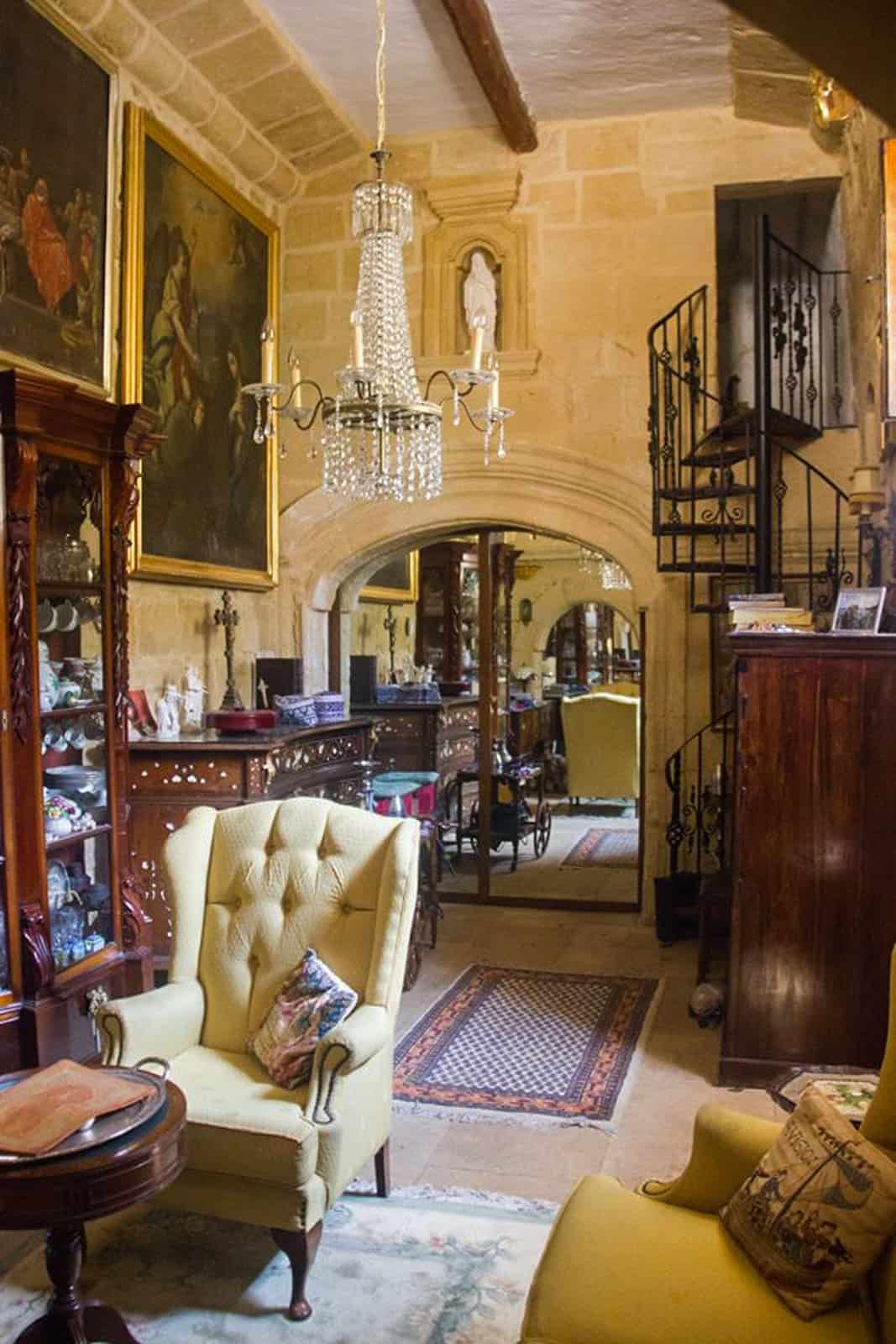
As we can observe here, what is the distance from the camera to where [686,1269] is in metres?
2.13

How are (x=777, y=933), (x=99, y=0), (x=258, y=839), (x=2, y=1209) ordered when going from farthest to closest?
1. (x=99, y=0)
2. (x=777, y=933)
3. (x=258, y=839)
4. (x=2, y=1209)

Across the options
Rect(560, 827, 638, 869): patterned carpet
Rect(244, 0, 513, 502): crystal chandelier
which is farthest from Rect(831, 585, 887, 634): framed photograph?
Rect(560, 827, 638, 869): patterned carpet

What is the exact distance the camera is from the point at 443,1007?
5203 mm

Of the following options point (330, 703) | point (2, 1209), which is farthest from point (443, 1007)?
point (2, 1209)

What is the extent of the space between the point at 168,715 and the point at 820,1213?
4177mm

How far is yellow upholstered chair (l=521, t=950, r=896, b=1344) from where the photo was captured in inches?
77.1

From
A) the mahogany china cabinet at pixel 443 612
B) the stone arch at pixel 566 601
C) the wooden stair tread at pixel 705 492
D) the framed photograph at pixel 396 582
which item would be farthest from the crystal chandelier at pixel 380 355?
the stone arch at pixel 566 601

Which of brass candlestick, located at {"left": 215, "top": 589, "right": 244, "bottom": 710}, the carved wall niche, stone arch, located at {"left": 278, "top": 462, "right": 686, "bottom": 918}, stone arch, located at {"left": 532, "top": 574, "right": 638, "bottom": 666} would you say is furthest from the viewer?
stone arch, located at {"left": 532, "top": 574, "right": 638, "bottom": 666}

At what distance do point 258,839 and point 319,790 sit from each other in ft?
7.97

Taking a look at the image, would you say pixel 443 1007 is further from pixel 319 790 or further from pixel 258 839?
pixel 258 839

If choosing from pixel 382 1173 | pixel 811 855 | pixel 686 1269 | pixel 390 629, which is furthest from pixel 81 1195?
pixel 390 629

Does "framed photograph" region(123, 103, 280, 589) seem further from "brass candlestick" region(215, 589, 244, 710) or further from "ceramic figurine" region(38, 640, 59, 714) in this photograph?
"ceramic figurine" region(38, 640, 59, 714)

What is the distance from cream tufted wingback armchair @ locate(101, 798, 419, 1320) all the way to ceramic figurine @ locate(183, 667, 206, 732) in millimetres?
2356

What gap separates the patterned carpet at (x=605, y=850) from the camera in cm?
861
